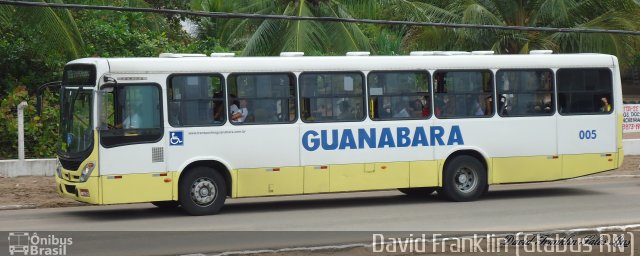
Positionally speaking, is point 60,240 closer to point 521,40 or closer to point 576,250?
point 576,250

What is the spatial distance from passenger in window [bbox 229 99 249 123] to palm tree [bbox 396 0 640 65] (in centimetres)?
1341

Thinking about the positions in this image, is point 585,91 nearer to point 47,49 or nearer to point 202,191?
point 202,191

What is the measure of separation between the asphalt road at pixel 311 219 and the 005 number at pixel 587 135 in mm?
1076

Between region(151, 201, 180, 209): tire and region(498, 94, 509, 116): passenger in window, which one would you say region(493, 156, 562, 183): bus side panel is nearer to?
region(498, 94, 509, 116): passenger in window

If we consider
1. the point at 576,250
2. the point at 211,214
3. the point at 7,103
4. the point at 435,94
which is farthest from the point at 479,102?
the point at 7,103

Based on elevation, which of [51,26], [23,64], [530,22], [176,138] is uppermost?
[530,22]

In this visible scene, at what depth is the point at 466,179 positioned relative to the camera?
1964cm

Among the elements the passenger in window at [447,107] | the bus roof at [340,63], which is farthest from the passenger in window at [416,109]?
the bus roof at [340,63]

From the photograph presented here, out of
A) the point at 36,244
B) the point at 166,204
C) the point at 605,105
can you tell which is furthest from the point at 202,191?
the point at 605,105

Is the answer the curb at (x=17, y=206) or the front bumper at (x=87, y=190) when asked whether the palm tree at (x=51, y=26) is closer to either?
the curb at (x=17, y=206)

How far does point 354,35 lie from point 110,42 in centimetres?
620

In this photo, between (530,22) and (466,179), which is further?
(530,22)

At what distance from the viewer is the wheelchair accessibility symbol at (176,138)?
1724 cm

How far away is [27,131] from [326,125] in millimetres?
8947
